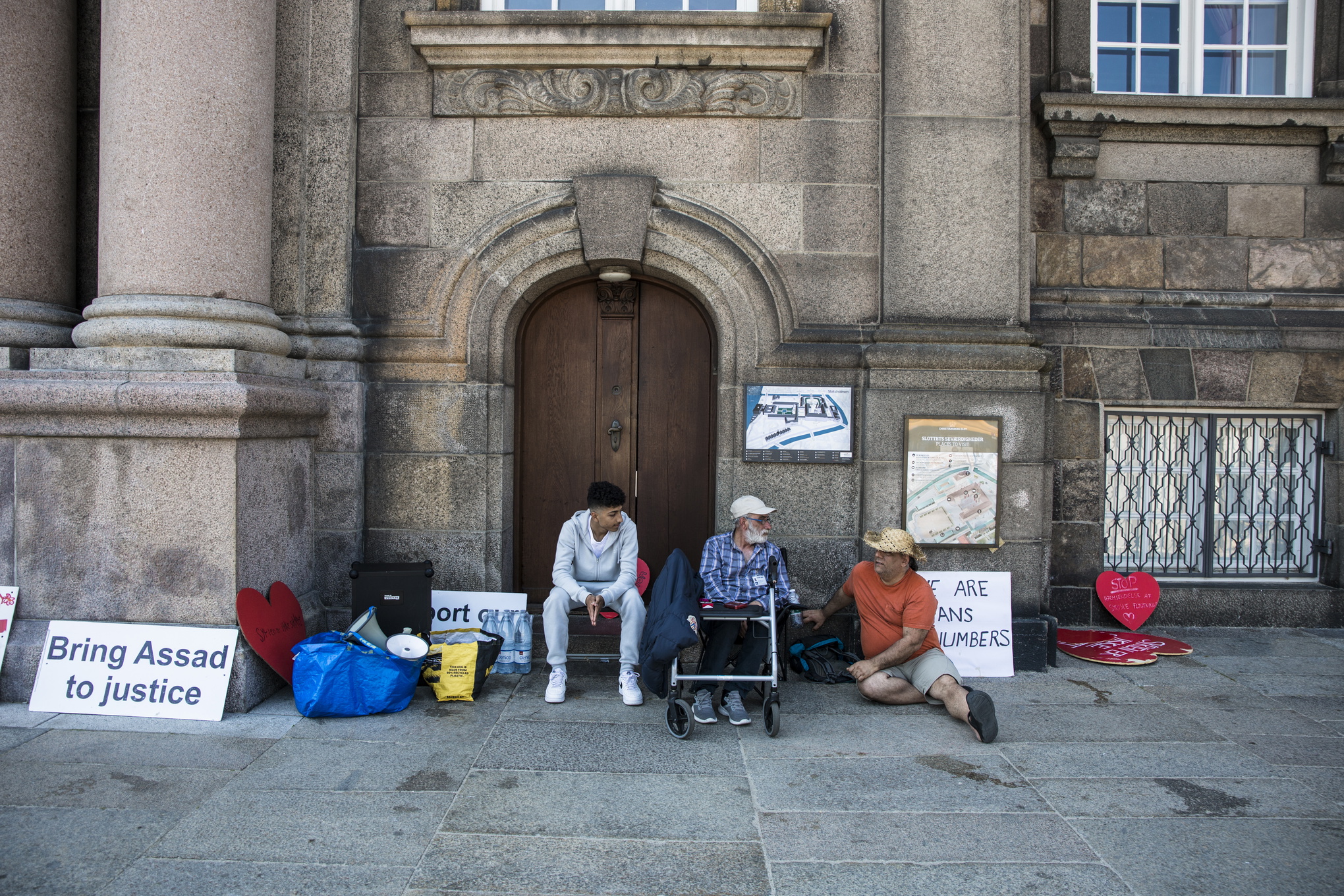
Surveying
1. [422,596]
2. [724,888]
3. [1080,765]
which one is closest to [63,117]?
[422,596]

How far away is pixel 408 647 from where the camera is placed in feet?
16.9

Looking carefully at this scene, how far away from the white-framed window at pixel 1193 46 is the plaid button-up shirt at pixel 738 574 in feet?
15.9

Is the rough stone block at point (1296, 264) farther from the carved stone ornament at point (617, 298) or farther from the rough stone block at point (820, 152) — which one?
the carved stone ornament at point (617, 298)

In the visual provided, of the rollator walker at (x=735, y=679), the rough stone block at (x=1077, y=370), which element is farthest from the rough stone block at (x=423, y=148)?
the rough stone block at (x=1077, y=370)

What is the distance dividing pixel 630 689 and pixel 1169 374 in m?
4.85

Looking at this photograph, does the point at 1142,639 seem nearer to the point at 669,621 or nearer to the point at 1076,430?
the point at 1076,430

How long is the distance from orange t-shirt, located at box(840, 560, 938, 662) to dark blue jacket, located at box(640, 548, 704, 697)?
3.53 ft

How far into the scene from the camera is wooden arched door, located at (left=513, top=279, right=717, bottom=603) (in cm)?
654

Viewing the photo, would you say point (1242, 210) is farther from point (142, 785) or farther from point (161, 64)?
point (142, 785)

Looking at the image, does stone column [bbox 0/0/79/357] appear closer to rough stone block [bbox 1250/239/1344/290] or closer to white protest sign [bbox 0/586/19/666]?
white protest sign [bbox 0/586/19/666]

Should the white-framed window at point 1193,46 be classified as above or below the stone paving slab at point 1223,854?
above

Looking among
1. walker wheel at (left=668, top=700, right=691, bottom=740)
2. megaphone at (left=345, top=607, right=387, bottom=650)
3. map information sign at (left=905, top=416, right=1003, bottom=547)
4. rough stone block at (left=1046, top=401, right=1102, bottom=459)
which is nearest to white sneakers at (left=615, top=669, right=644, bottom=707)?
walker wheel at (left=668, top=700, right=691, bottom=740)

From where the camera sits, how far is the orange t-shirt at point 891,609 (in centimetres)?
496

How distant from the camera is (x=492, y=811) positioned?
11.9 feet
